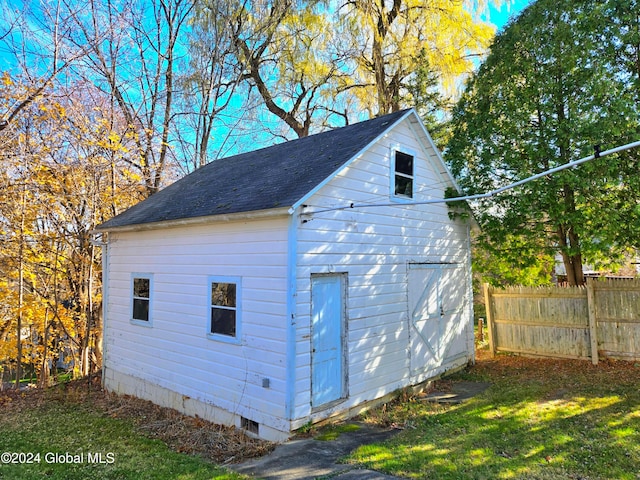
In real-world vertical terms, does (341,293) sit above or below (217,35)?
below

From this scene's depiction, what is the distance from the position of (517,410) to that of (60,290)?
14.0 m

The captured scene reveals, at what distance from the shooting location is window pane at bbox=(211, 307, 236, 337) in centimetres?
707

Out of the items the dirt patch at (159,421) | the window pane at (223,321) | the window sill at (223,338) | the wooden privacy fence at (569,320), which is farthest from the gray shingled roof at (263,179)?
the wooden privacy fence at (569,320)

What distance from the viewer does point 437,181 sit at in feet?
33.0

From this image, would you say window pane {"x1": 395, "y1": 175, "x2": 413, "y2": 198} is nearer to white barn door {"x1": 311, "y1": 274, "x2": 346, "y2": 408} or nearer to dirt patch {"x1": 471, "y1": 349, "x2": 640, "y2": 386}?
white barn door {"x1": 311, "y1": 274, "x2": 346, "y2": 408}

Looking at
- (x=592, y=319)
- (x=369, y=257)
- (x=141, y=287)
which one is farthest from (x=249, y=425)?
(x=592, y=319)

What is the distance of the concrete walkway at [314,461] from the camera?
4.97 metres

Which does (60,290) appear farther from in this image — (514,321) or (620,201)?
(620,201)

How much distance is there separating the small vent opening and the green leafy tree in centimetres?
782

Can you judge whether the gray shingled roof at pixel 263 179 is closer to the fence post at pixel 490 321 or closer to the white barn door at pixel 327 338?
the white barn door at pixel 327 338

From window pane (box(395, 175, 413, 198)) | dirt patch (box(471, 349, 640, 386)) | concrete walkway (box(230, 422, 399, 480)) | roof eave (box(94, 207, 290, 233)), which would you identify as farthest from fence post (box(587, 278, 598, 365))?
roof eave (box(94, 207, 290, 233))

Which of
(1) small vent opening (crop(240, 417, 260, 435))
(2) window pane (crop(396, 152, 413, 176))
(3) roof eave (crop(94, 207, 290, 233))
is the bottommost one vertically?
(1) small vent opening (crop(240, 417, 260, 435))

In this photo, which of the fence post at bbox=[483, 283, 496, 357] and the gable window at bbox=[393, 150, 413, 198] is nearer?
the gable window at bbox=[393, 150, 413, 198]

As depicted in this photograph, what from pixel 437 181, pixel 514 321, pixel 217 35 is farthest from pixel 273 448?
pixel 217 35
